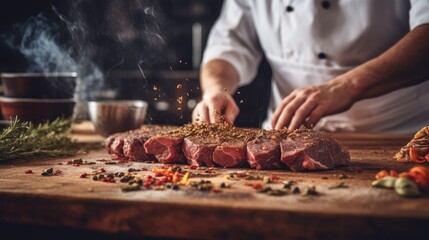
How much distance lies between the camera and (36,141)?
10.0 ft

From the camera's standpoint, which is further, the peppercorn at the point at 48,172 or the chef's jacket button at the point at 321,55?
the chef's jacket button at the point at 321,55

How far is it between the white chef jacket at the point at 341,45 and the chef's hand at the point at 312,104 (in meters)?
0.76

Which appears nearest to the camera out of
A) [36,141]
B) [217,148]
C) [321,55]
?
[217,148]

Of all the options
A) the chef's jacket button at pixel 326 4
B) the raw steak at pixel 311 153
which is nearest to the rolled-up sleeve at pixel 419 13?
the chef's jacket button at pixel 326 4

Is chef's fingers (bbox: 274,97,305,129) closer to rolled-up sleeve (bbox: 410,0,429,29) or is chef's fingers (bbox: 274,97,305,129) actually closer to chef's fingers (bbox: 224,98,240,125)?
chef's fingers (bbox: 224,98,240,125)

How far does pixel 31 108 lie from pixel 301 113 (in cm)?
197

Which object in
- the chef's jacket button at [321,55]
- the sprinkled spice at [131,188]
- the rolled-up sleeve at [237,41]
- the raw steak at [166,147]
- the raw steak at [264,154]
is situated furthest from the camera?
the rolled-up sleeve at [237,41]

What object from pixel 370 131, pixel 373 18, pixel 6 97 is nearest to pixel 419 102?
pixel 370 131

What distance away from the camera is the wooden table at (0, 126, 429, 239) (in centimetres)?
162

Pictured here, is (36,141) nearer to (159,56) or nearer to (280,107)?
(280,107)

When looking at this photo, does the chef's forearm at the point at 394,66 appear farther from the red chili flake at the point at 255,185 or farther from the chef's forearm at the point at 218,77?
the red chili flake at the point at 255,185

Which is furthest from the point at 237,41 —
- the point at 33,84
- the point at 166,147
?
the point at 166,147

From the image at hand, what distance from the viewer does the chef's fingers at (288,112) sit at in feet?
10.3

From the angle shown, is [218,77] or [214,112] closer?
[214,112]
